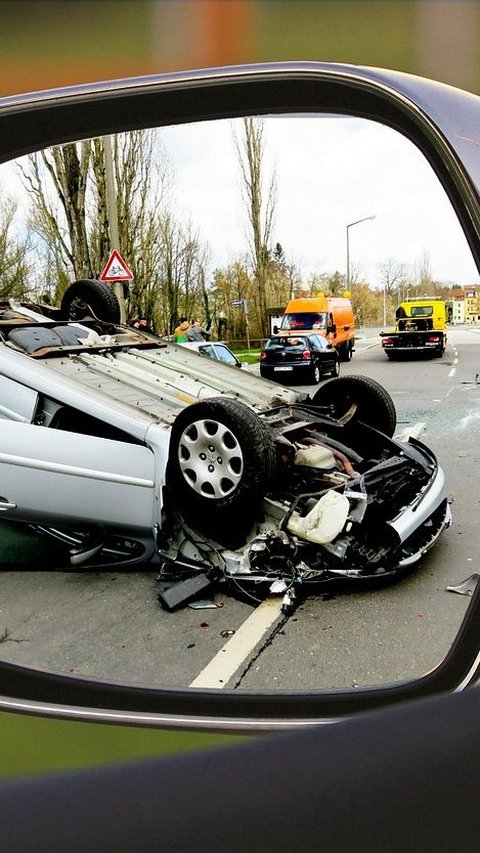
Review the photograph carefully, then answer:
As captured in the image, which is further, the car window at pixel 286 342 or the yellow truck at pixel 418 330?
the car window at pixel 286 342

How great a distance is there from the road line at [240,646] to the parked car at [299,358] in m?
0.75

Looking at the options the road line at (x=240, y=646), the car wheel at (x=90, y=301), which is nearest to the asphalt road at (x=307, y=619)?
the road line at (x=240, y=646)

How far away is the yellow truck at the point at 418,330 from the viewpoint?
103 cm

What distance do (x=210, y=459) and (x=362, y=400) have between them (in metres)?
0.57

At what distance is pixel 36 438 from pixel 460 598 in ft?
5.37

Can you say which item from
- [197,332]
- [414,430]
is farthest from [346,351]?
[197,332]

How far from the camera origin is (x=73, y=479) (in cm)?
210

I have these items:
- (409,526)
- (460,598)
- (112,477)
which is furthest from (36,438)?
(460,598)

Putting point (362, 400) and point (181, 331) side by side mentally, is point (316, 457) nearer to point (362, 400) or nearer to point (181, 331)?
point (362, 400)

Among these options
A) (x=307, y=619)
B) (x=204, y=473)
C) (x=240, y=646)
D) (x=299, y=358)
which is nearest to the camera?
(x=240, y=646)

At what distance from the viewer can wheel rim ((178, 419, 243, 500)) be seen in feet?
6.91

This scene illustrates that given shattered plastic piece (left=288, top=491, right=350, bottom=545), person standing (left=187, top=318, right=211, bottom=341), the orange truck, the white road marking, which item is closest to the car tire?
the orange truck

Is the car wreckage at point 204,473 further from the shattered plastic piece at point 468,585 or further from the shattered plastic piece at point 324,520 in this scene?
the shattered plastic piece at point 468,585

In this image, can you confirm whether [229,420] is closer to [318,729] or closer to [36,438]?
[36,438]
